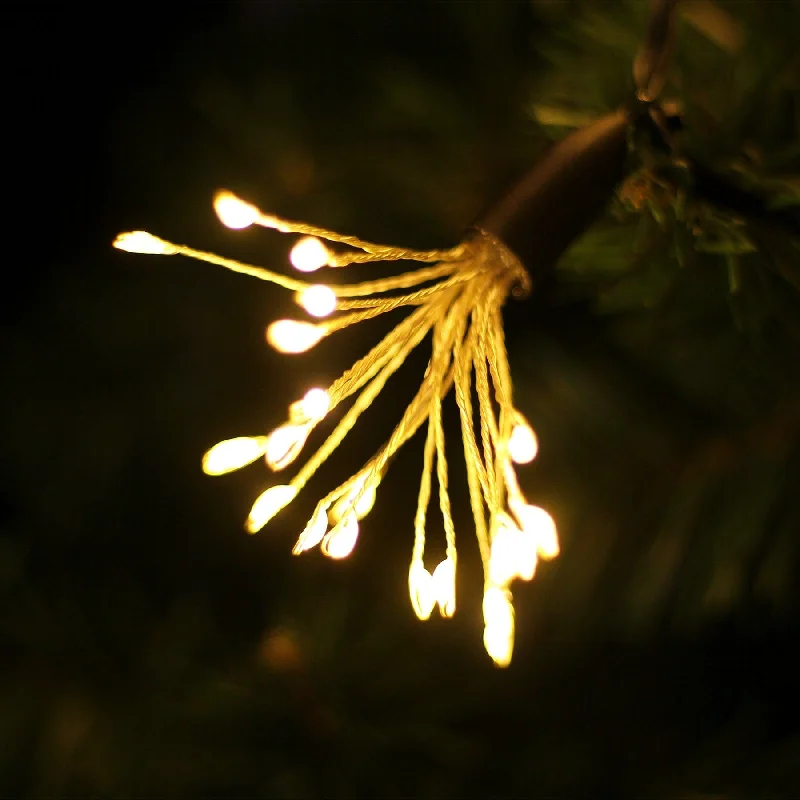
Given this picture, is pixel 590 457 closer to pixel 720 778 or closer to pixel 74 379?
pixel 720 778

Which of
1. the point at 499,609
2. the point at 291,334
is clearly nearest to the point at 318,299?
the point at 291,334

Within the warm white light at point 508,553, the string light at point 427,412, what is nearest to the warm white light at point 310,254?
the string light at point 427,412

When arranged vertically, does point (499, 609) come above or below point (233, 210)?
below

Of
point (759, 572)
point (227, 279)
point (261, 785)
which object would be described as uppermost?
point (227, 279)

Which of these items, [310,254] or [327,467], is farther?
[327,467]

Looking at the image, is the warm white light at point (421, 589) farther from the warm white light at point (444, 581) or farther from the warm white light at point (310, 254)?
the warm white light at point (310, 254)

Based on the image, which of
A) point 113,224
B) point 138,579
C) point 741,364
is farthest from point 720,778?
point 113,224

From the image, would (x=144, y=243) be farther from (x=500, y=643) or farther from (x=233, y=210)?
(x=500, y=643)
